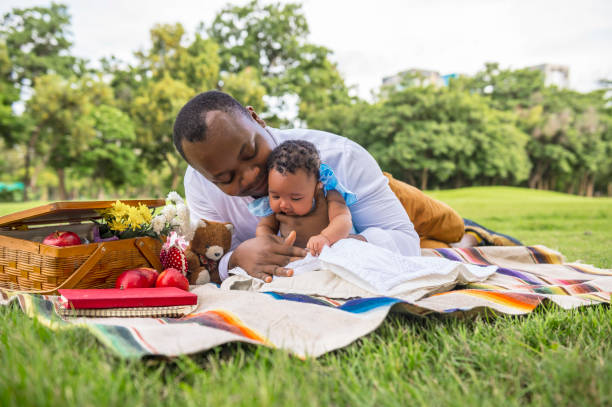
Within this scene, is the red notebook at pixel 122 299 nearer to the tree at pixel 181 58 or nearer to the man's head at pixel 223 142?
the man's head at pixel 223 142

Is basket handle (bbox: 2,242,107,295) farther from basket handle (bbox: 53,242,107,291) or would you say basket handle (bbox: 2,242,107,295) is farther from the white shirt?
the white shirt

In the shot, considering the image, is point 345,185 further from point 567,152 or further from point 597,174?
point 597,174

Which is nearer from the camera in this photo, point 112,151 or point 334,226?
point 334,226

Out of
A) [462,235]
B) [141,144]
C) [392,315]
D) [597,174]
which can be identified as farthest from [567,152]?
[392,315]

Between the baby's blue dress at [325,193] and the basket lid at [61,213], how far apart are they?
633mm

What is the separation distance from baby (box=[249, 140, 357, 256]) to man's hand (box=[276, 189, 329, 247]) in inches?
1.0

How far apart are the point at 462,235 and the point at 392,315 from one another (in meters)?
2.41

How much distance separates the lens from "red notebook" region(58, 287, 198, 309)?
5.71 feet

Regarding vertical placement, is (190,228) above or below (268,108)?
below

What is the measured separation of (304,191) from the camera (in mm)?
2314

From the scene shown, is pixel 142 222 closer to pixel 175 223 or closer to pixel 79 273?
pixel 175 223

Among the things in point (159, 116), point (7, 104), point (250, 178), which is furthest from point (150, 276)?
Answer: point (7, 104)

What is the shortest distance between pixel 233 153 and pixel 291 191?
1.22ft

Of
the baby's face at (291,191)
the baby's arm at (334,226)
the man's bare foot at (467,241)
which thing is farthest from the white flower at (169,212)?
the man's bare foot at (467,241)
